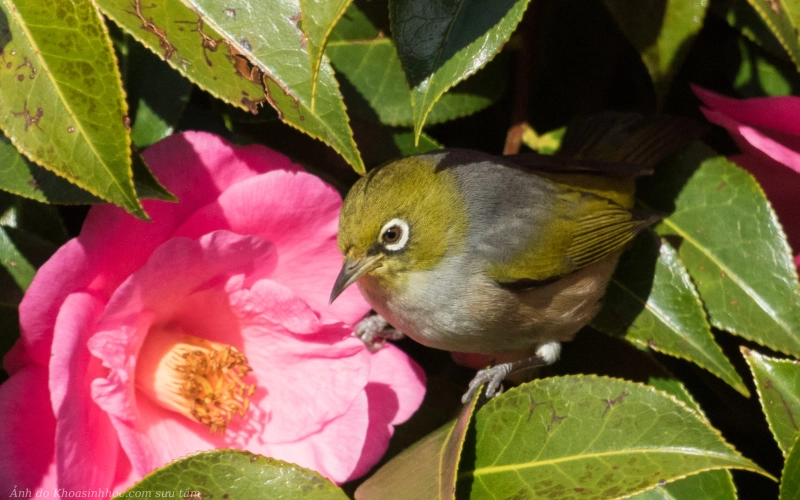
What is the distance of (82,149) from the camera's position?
1.17 m

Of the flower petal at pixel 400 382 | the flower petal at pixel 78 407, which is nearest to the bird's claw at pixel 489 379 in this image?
the flower petal at pixel 400 382

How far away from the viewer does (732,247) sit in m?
1.81

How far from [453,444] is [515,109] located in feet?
2.97

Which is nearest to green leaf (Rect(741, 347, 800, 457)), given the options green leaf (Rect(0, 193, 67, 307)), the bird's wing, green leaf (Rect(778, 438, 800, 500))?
green leaf (Rect(778, 438, 800, 500))

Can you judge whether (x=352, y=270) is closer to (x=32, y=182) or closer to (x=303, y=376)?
(x=303, y=376)

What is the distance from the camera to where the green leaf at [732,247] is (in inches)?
66.0

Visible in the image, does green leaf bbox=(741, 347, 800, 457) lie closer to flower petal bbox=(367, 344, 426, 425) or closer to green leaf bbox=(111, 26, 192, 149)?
flower petal bbox=(367, 344, 426, 425)

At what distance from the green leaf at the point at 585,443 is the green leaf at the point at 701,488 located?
0.51 feet

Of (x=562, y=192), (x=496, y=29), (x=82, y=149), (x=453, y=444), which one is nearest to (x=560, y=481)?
(x=453, y=444)

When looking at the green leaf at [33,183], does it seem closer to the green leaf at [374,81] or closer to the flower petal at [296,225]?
the flower petal at [296,225]

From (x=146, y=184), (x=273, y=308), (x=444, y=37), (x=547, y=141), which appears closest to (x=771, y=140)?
(x=547, y=141)

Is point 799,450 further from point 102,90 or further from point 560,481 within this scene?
point 102,90

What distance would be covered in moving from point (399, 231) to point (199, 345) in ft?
2.39

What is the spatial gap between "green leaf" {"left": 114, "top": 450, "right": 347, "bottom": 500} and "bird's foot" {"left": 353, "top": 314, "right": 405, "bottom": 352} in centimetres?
76
